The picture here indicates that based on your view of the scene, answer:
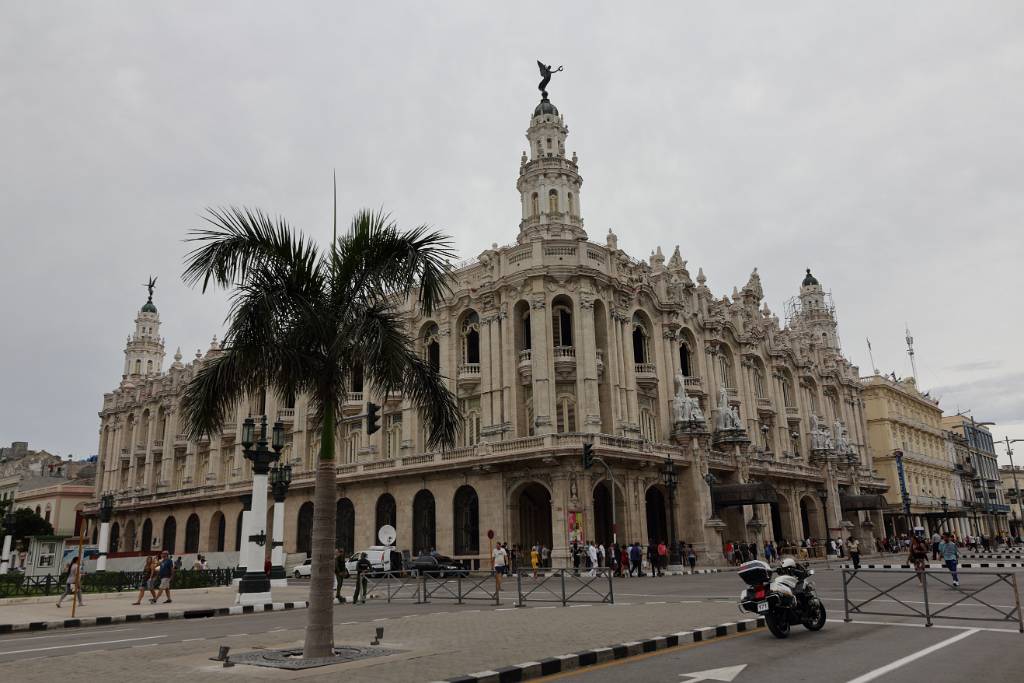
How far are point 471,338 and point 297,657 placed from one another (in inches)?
1334

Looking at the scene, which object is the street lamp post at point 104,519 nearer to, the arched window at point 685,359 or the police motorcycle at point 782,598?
the arched window at point 685,359

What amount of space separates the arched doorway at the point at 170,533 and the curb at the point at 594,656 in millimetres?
55750

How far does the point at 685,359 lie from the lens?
4791cm

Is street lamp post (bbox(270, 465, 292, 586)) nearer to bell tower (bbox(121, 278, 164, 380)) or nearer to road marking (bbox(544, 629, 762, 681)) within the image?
road marking (bbox(544, 629, 762, 681))

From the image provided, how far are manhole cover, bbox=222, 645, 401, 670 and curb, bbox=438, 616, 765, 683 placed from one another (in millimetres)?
2232

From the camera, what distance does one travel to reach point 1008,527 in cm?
10694

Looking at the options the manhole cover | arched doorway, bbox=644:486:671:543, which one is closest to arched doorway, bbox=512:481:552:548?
arched doorway, bbox=644:486:671:543

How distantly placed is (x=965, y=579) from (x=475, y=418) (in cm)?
2457

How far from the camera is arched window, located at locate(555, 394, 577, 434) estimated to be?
3844 centimetres

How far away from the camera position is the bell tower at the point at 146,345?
78.1 m

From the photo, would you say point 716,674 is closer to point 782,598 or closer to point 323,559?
point 782,598

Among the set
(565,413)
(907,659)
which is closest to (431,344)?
(565,413)

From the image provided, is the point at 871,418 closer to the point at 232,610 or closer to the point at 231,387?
the point at 232,610

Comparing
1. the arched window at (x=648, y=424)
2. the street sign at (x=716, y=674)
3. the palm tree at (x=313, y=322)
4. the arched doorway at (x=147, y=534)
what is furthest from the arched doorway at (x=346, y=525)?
the street sign at (x=716, y=674)
